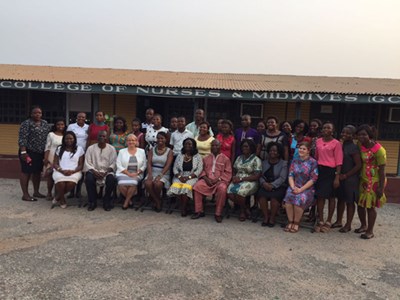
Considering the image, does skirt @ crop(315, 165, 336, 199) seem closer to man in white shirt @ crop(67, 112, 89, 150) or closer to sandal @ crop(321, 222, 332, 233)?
sandal @ crop(321, 222, 332, 233)

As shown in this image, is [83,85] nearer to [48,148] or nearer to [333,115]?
[48,148]

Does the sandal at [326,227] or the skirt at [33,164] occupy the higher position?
the skirt at [33,164]

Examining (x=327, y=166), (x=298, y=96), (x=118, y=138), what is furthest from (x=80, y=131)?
(x=298, y=96)

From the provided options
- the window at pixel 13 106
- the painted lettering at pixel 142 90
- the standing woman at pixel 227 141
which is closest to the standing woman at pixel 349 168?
the standing woman at pixel 227 141

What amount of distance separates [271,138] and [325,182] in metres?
1.07

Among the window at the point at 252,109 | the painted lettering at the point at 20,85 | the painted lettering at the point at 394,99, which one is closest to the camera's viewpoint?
the painted lettering at the point at 394,99

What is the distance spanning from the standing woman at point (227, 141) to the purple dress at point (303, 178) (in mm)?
1088

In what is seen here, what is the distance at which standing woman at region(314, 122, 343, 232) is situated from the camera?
16.8 feet

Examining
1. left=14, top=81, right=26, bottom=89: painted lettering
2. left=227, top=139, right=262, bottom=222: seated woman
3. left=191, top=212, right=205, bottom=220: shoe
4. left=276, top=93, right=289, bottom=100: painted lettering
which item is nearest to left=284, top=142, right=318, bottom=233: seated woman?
left=227, top=139, right=262, bottom=222: seated woman

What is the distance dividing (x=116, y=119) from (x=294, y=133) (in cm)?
310

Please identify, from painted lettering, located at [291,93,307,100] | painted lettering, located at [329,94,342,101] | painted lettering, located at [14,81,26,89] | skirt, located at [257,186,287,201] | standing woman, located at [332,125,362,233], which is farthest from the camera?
painted lettering, located at [14,81,26,89]

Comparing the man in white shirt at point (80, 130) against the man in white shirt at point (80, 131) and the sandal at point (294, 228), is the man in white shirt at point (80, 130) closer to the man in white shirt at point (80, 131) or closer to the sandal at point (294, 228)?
the man in white shirt at point (80, 131)

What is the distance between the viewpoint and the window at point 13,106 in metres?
10.6

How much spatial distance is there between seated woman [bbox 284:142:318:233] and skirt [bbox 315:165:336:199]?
0.08 meters
